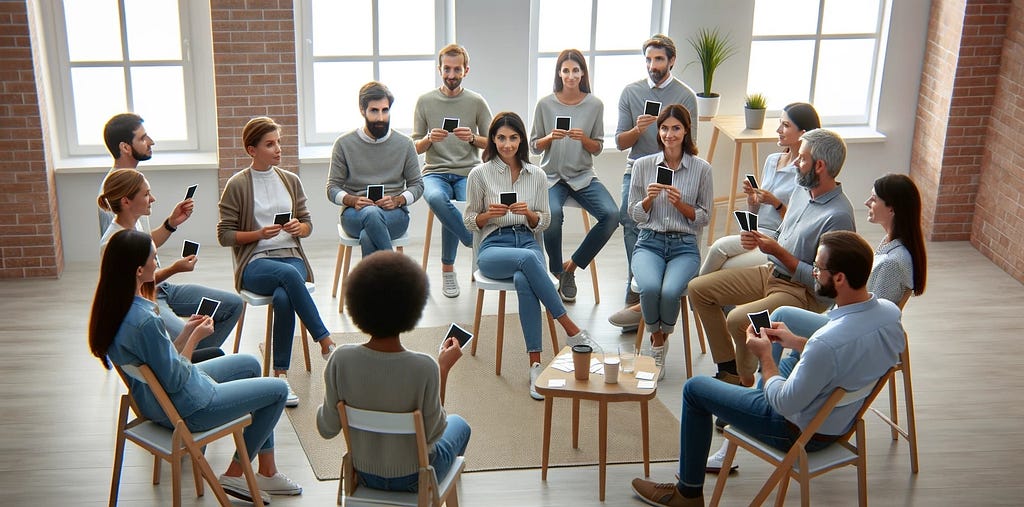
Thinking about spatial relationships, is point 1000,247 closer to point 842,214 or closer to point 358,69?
point 842,214

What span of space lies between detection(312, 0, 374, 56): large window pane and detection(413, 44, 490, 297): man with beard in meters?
0.94

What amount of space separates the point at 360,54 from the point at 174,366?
395 centimetres

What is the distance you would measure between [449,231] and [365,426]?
3182mm

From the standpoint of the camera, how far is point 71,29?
675 centimetres

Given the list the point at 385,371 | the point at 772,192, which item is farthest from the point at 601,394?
the point at 772,192

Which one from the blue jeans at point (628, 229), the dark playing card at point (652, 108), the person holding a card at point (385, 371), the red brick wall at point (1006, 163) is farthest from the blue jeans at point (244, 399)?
the red brick wall at point (1006, 163)

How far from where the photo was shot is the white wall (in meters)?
6.88

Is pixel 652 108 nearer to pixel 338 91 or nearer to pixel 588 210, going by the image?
pixel 588 210

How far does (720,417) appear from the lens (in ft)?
13.2

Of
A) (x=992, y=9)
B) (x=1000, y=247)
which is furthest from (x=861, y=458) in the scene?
(x=992, y=9)

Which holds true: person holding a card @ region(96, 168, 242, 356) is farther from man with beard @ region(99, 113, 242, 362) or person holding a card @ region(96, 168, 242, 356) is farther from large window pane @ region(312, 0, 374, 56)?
large window pane @ region(312, 0, 374, 56)

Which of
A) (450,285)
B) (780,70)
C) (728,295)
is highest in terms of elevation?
(780,70)

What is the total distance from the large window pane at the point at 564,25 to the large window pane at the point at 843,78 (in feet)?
4.67

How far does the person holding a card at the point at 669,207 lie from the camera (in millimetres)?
5332
